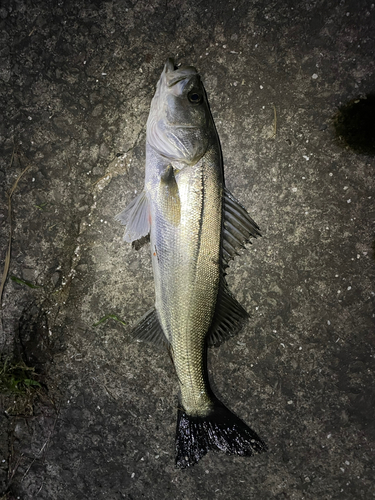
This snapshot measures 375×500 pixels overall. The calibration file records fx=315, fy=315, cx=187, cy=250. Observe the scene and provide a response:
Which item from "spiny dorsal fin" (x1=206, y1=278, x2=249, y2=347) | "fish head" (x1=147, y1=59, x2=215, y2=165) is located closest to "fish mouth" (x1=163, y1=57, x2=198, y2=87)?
"fish head" (x1=147, y1=59, x2=215, y2=165)

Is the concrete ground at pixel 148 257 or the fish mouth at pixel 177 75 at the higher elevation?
the fish mouth at pixel 177 75

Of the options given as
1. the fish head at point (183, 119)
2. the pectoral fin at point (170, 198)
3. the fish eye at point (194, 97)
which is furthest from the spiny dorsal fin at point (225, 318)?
the fish eye at point (194, 97)

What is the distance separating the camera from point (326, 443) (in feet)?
8.32

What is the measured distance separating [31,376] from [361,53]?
144 inches

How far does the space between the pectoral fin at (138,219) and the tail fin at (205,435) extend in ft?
4.43

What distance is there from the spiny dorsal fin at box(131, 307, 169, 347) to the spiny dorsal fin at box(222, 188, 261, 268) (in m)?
0.66

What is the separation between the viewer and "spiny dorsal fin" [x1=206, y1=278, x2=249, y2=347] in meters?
2.28

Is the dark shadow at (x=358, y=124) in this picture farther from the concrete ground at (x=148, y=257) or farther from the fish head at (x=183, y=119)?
the fish head at (x=183, y=119)

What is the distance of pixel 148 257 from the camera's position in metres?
2.61

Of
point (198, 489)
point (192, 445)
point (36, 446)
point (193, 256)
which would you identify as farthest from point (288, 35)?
point (36, 446)

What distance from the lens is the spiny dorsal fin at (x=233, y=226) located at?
87.4 inches

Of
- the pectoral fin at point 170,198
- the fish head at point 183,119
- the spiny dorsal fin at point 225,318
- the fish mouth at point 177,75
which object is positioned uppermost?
the fish mouth at point 177,75

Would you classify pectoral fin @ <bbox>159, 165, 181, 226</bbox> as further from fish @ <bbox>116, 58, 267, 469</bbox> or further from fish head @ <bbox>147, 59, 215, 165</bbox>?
fish head @ <bbox>147, 59, 215, 165</bbox>

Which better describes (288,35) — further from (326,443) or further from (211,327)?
(326,443)
